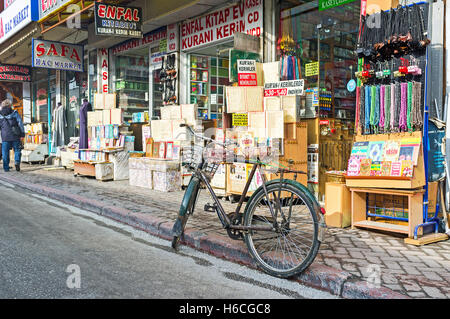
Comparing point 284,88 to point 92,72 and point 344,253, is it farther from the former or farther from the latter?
point 92,72

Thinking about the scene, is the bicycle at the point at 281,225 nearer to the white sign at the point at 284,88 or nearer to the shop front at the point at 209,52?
the white sign at the point at 284,88

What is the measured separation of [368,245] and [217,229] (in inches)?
70.1

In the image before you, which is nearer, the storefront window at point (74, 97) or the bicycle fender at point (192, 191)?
the bicycle fender at point (192, 191)

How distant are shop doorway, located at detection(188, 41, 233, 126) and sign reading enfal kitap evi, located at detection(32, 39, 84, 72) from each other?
533cm

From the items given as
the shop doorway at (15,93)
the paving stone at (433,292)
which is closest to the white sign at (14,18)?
the shop doorway at (15,93)

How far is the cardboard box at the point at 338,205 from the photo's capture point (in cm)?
562

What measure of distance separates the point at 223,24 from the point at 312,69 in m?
2.73

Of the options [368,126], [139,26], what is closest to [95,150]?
[139,26]

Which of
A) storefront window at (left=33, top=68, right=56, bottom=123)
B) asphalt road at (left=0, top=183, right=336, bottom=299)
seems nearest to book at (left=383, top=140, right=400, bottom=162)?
asphalt road at (left=0, top=183, right=336, bottom=299)

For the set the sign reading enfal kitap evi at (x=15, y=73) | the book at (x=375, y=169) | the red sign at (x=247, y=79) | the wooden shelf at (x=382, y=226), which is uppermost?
the sign reading enfal kitap evi at (x=15, y=73)

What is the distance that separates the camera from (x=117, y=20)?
10.3m

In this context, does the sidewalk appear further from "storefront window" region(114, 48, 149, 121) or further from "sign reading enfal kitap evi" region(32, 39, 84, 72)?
"sign reading enfal kitap evi" region(32, 39, 84, 72)

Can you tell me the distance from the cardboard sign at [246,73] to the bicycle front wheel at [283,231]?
4.03m
